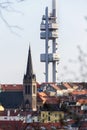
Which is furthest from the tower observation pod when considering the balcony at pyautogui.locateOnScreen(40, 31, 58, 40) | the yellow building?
the yellow building

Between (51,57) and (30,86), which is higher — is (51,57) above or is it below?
above

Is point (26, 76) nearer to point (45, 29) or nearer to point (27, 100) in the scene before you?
point (27, 100)

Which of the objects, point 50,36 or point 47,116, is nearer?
point 47,116

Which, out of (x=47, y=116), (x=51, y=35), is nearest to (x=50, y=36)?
(x=51, y=35)

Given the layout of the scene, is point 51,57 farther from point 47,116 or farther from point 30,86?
point 47,116

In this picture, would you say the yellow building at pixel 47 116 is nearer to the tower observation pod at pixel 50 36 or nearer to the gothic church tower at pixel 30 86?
the gothic church tower at pixel 30 86

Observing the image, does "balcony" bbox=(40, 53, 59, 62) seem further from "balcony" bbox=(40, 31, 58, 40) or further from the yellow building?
the yellow building

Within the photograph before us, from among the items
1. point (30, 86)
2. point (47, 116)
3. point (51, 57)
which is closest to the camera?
point (47, 116)

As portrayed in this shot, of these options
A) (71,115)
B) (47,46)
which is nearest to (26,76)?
(47,46)

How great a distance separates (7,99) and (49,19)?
88.0 feet

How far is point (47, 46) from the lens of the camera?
10781cm

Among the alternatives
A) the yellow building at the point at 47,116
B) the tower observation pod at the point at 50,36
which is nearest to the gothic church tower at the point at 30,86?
the tower observation pod at the point at 50,36

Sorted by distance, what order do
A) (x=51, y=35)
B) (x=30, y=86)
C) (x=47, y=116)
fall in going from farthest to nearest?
1. (x=51, y=35)
2. (x=30, y=86)
3. (x=47, y=116)

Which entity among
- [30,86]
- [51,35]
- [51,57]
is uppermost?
[51,35]
